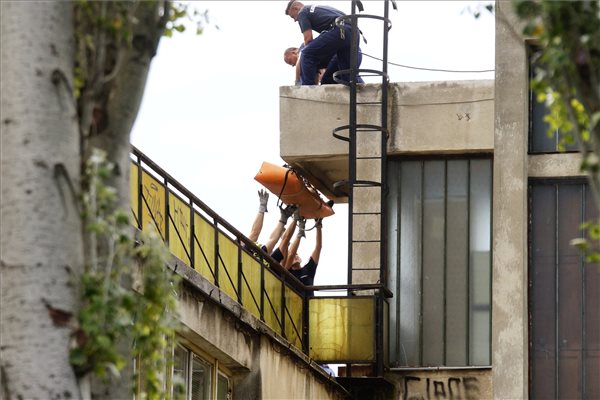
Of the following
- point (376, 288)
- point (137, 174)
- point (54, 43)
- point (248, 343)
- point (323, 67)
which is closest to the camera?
point (54, 43)

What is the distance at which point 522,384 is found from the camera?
26.4 metres

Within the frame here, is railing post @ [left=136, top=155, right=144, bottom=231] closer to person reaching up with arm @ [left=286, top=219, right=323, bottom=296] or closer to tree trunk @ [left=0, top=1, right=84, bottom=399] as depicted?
person reaching up with arm @ [left=286, top=219, right=323, bottom=296]

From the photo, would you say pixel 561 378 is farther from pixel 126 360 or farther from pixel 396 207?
pixel 126 360

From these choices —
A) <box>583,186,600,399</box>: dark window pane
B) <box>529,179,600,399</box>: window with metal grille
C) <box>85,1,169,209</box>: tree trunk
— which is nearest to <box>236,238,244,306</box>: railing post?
<box>529,179,600,399</box>: window with metal grille

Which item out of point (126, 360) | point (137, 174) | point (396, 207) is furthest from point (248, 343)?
point (126, 360)

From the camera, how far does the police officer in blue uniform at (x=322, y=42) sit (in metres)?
30.3

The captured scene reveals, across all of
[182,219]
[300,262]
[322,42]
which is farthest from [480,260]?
[182,219]

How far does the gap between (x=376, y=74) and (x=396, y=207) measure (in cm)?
180

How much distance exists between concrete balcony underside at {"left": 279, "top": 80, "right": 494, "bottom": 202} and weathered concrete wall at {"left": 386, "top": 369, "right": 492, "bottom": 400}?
2968mm

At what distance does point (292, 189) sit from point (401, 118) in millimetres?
2007

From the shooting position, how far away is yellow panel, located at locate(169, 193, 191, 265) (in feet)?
79.4

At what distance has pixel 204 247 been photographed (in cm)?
2509

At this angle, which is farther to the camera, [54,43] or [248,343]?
[248,343]

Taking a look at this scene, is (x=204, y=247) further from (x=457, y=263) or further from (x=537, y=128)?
(x=457, y=263)
